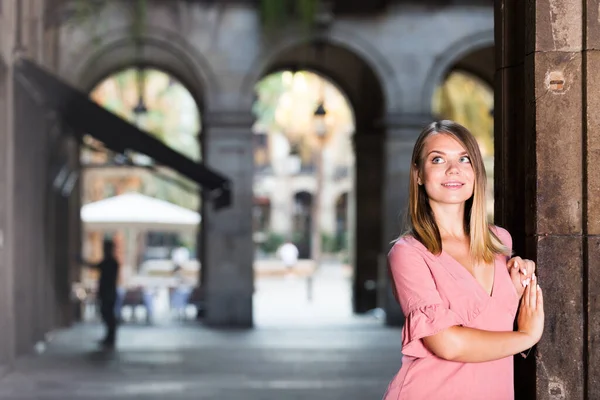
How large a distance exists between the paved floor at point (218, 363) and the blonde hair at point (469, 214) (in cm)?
782

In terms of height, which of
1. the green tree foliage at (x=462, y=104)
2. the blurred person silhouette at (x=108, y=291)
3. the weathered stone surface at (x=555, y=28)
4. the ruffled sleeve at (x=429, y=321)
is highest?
the green tree foliage at (x=462, y=104)

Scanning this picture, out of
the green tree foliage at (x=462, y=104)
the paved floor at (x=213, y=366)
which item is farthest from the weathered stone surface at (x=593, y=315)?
the green tree foliage at (x=462, y=104)

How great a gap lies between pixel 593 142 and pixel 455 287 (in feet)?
3.04

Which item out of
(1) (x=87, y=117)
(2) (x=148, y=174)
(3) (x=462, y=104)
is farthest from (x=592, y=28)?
(2) (x=148, y=174)

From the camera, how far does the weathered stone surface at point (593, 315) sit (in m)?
3.80

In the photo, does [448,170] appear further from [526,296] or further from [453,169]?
[526,296]

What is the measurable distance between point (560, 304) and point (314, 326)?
1764cm

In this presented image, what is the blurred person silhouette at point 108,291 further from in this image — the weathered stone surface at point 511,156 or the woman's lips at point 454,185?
the woman's lips at point 454,185

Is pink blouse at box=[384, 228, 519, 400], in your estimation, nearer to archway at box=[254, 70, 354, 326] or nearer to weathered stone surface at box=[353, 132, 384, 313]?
weathered stone surface at box=[353, 132, 384, 313]

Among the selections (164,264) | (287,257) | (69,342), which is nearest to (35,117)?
(69,342)

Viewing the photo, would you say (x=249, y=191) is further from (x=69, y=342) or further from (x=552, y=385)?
(x=552, y=385)

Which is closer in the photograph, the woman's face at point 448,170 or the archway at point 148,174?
the woman's face at point 448,170

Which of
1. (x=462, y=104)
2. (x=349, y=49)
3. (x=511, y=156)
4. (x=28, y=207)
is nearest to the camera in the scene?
(x=511, y=156)

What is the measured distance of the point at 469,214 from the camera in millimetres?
3441
